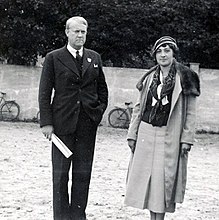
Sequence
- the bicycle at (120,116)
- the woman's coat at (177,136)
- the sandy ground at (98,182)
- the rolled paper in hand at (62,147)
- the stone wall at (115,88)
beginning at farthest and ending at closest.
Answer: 1. the stone wall at (115,88)
2. the bicycle at (120,116)
3. the sandy ground at (98,182)
4. the rolled paper in hand at (62,147)
5. the woman's coat at (177,136)

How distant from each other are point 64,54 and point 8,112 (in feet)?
44.1

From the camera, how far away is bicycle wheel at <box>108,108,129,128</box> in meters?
18.1

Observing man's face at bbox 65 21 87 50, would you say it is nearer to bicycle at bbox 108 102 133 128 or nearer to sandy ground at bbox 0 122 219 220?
sandy ground at bbox 0 122 219 220

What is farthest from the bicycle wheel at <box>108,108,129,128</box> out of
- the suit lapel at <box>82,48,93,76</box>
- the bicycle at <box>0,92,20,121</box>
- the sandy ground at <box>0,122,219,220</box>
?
the suit lapel at <box>82,48,93,76</box>

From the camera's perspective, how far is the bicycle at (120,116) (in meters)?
18.1

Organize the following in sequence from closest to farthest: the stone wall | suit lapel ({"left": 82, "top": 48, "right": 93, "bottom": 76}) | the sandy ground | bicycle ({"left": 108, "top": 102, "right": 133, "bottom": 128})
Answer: suit lapel ({"left": 82, "top": 48, "right": 93, "bottom": 76}) < the sandy ground < bicycle ({"left": 108, "top": 102, "right": 133, "bottom": 128}) < the stone wall

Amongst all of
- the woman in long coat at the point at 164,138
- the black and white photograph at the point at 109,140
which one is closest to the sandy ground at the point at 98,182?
the black and white photograph at the point at 109,140

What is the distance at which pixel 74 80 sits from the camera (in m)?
5.27

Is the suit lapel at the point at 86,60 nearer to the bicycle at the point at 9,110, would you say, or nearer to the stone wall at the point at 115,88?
the stone wall at the point at 115,88

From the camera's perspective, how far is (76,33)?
5156 mm

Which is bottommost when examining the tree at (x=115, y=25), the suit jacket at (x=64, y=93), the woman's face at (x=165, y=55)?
the suit jacket at (x=64, y=93)

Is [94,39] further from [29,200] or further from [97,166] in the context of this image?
[29,200]

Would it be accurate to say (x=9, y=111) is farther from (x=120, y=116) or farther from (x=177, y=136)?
(x=177, y=136)

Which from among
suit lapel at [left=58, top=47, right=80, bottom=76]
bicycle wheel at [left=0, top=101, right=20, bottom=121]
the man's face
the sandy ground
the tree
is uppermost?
the tree
